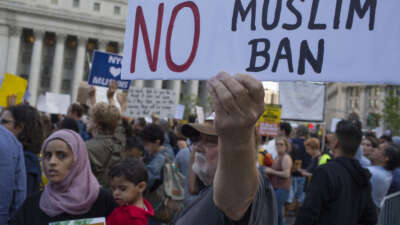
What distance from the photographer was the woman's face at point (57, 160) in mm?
2766

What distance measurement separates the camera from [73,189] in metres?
2.76

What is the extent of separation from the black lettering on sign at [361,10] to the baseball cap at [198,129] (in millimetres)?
703

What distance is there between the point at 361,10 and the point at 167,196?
362 cm

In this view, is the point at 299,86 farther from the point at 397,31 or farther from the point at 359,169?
the point at 397,31

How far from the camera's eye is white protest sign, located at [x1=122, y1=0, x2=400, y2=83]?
1.64m

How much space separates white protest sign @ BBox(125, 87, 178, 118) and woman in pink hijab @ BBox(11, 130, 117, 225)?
7.14 meters

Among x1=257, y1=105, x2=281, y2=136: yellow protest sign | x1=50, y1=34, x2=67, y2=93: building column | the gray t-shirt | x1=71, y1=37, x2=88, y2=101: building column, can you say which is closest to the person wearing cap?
the gray t-shirt

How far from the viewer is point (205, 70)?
1.86 meters

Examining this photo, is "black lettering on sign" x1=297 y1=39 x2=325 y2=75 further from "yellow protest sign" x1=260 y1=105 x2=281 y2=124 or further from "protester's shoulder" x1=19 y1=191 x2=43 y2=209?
"yellow protest sign" x1=260 y1=105 x2=281 y2=124

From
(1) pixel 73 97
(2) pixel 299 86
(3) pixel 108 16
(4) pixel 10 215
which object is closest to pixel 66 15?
(3) pixel 108 16

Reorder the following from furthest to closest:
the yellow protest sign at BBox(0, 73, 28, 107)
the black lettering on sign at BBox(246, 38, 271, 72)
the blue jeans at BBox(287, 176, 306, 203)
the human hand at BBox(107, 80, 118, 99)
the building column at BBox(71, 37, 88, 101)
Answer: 1. the building column at BBox(71, 37, 88, 101)
2. the blue jeans at BBox(287, 176, 306, 203)
3. the yellow protest sign at BBox(0, 73, 28, 107)
4. the human hand at BBox(107, 80, 118, 99)
5. the black lettering on sign at BBox(246, 38, 271, 72)

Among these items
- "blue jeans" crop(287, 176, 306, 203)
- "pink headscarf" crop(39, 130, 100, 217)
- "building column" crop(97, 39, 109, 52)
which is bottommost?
"blue jeans" crop(287, 176, 306, 203)

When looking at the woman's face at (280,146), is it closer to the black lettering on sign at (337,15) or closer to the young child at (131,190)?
the young child at (131,190)

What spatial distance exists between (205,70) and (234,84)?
85 centimetres
